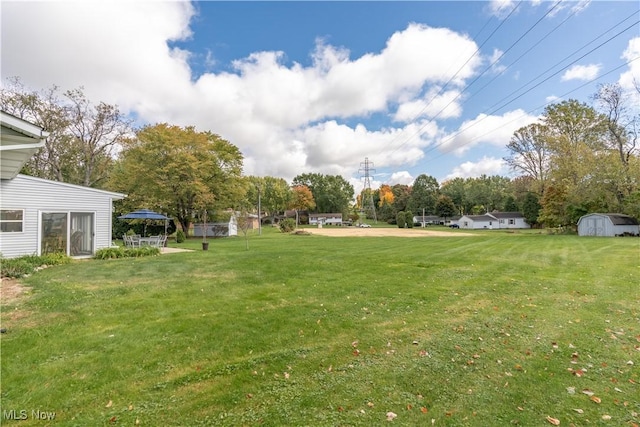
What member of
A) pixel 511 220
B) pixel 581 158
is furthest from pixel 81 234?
pixel 511 220

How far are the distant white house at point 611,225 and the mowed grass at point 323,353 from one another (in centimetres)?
2447

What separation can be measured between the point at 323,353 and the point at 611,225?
104 ft

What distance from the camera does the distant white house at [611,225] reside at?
80.2 ft

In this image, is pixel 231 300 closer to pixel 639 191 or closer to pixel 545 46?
pixel 545 46

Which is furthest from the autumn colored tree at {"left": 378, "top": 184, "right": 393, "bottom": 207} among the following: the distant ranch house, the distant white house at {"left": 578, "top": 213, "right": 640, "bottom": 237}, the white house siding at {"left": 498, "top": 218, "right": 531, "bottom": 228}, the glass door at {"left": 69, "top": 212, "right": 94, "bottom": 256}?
the glass door at {"left": 69, "top": 212, "right": 94, "bottom": 256}

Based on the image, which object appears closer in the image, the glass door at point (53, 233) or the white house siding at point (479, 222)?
the glass door at point (53, 233)

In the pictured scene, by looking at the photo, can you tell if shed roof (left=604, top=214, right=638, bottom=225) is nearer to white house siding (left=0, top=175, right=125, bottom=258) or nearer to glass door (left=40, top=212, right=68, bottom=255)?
white house siding (left=0, top=175, right=125, bottom=258)

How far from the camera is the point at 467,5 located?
565 inches

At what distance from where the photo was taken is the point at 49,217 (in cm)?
1159

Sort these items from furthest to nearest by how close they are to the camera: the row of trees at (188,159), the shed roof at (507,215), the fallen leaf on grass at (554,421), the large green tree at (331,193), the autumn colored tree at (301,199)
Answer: the large green tree at (331,193)
the autumn colored tree at (301,199)
the shed roof at (507,215)
the row of trees at (188,159)
the fallen leaf on grass at (554,421)

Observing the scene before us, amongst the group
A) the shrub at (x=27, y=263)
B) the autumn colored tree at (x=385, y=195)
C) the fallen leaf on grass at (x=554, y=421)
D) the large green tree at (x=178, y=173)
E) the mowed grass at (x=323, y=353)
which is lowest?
the fallen leaf on grass at (x=554, y=421)

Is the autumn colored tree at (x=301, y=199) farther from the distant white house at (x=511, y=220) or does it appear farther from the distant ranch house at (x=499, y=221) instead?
the distant white house at (x=511, y=220)

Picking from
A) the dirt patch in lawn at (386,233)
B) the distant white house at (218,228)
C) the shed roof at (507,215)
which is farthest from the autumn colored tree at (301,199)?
the distant white house at (218,228)

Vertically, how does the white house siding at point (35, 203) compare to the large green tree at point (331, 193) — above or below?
below
